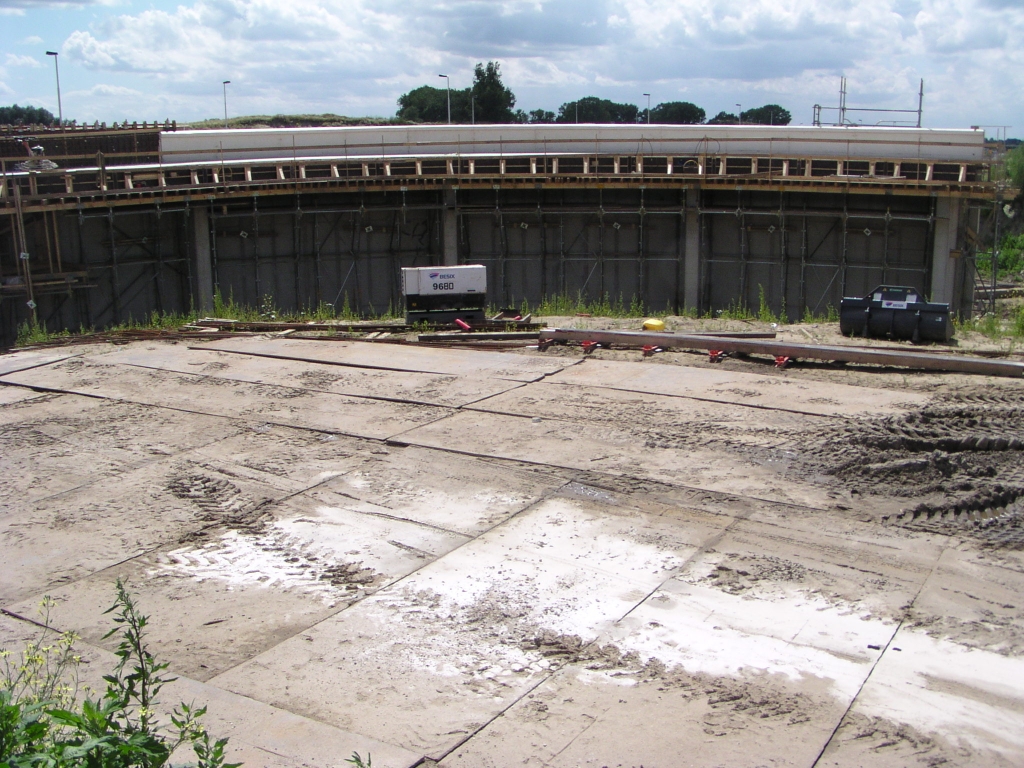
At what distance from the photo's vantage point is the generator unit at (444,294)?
688 inches

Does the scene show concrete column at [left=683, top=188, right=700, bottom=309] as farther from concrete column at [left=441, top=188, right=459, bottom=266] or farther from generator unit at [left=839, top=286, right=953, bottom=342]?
generator unit at [left=839, top=286, right=953, bottom=342]

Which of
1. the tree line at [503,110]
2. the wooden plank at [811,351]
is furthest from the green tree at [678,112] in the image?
the wooden plank at [811,351]

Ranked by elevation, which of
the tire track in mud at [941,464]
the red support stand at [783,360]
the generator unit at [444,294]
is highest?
the generator unit at [444,294]

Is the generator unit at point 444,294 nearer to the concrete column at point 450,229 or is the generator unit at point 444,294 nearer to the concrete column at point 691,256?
the concrete column at point 450,229

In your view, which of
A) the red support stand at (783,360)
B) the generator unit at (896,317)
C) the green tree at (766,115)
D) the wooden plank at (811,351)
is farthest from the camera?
the green tree at (766,115)

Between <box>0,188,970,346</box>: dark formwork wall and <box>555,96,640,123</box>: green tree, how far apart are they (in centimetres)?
6149

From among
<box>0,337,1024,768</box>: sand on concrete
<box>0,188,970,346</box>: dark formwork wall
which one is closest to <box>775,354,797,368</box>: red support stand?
<box>0,337,1024,768</box>: sand on concrete

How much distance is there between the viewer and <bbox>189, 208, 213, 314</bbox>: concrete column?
2354 cm

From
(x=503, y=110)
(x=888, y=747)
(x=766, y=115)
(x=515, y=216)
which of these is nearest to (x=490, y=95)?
(x=503, y=110)

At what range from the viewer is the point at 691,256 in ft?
83.0

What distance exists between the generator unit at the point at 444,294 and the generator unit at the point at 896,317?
21.3 feet

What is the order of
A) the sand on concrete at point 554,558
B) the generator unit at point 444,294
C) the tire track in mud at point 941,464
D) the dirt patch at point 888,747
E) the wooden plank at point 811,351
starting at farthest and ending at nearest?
the generator unit at point 444,294, the wooden plank at point 811,351, the tire track in mud at point 941,464, the sand on concrete at point 554,558, the dirt patch at point 888,747

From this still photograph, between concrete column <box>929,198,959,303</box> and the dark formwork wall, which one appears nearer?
concrete column <box>929,198,959,303</box>

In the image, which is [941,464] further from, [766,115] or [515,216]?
[766,115]
